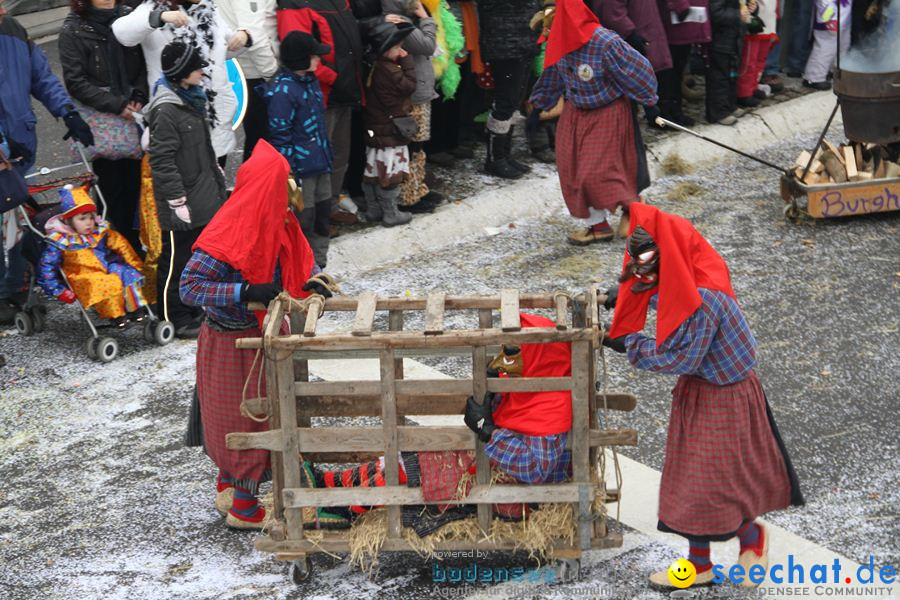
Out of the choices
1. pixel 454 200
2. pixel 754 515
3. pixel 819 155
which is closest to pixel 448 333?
pixel 754 515

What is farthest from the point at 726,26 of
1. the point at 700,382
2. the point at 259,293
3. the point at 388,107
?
the point at 259,293

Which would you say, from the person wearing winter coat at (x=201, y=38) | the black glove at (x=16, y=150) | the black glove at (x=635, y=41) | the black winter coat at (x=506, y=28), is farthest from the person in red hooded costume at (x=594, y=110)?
the black glove at (x=16, y=150)

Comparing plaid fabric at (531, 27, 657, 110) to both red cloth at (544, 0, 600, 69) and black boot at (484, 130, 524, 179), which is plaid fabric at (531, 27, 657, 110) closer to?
red cloth at (544, 0, 600, 69)

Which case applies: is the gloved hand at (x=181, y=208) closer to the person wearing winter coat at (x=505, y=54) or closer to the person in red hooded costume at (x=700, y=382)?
the person in red hooded costume at (x=700, y=382)

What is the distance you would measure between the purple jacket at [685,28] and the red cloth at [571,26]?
9.12 ft

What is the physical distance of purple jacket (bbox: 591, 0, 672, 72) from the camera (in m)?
9.35

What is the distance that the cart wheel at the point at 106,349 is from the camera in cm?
740

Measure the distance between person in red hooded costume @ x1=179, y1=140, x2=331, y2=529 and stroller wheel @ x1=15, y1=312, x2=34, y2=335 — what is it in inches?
107

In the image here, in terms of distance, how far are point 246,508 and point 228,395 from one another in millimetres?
564

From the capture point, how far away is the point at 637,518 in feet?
18.5

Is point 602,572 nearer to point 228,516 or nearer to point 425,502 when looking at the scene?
point 425,502

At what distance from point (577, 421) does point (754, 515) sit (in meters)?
0.83

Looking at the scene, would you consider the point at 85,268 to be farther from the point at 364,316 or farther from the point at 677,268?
the point at 677,268

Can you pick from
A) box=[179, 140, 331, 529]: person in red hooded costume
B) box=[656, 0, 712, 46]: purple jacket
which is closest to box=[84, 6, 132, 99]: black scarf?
box=[179, 140, 331, 529]: person in red hooded costume
